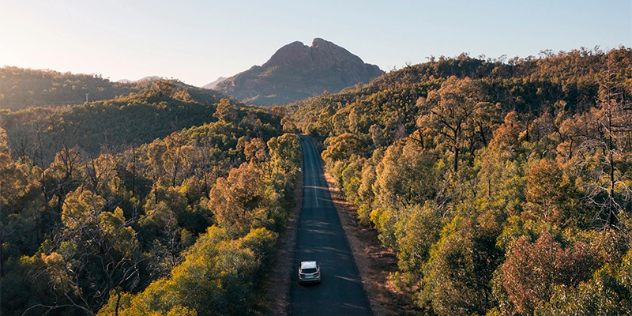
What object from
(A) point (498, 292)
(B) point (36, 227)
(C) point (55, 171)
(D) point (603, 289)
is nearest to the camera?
(D) point (603, 289)

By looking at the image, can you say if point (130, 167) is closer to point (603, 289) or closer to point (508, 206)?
point (508, 206)

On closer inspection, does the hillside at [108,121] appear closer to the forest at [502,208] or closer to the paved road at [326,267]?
the paved road at [326,267]

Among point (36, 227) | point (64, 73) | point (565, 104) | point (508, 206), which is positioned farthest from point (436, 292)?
point (64, 73)

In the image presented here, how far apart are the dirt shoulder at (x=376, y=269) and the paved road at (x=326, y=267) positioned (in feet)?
1.57

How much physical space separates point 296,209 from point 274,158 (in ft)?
42.2

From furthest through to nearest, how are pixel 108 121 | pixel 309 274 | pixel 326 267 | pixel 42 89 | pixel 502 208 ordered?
1. pixel 42 89
2. pixel 108 121
3. pixel 326 267
4. pixel 502 208
5. pixel 309 274

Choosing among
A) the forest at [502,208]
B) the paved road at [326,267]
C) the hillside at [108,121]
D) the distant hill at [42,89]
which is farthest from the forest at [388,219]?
the distant hill at [42,89]

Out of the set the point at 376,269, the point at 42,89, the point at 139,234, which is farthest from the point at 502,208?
the point at 42,89

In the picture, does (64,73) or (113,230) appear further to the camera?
(64,73)

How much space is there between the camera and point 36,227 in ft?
73.6

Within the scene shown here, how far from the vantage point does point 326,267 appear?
70.3ft

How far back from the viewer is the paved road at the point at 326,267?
16.7 m

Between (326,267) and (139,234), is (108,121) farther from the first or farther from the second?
(326,267)

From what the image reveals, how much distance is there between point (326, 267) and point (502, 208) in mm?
10916
